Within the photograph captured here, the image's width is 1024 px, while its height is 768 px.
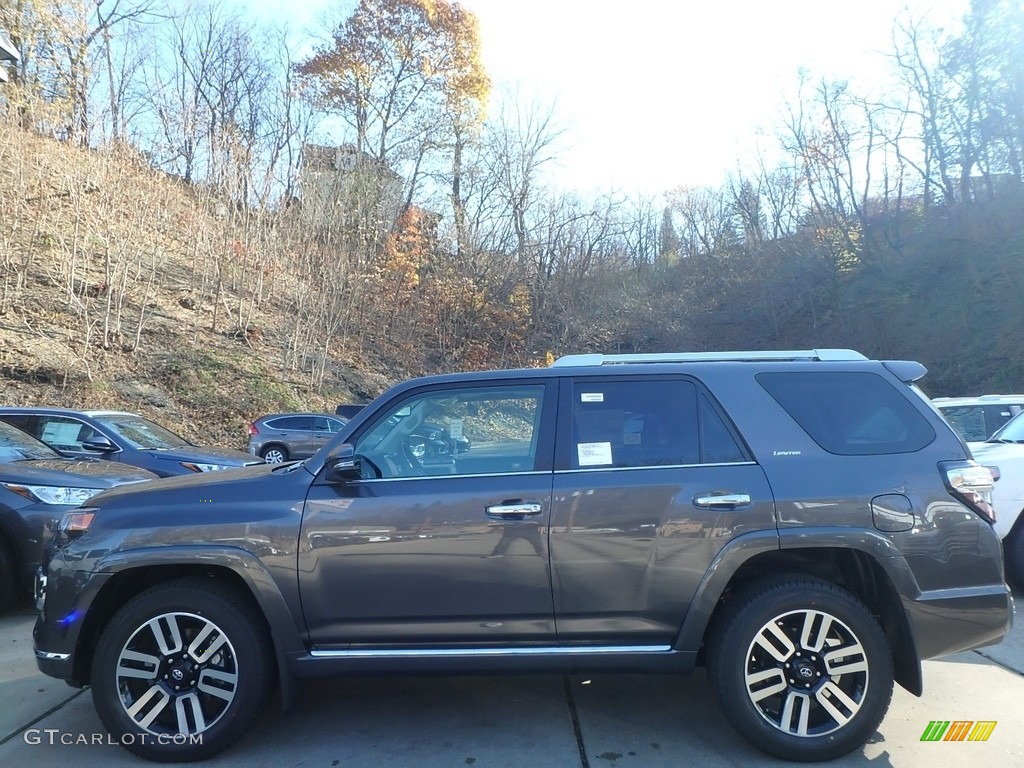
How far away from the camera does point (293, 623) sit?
377 centimetres

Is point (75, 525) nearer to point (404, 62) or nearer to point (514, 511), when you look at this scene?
point (514, 511)

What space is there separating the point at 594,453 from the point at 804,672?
1.45m

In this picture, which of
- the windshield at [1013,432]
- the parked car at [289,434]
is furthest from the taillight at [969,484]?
the parked car at [289,434]

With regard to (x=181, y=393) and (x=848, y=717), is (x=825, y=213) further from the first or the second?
(x=848, y=717)

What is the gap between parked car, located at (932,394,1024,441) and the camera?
30.2 feet

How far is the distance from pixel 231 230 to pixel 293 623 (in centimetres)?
2230

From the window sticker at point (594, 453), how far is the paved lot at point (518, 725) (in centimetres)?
141

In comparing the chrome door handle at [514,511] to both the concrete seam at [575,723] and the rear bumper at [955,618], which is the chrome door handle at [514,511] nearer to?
the concrete seam at [575,723]

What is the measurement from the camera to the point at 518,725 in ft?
13.4

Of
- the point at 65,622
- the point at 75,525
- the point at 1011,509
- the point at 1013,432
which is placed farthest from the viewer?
the point at 1013,432

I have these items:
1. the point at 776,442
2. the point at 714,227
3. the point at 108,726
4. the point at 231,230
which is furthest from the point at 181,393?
the point at 714,227

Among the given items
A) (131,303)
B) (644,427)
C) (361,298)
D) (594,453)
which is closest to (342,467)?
(594,453)

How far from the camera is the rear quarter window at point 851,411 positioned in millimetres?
3896

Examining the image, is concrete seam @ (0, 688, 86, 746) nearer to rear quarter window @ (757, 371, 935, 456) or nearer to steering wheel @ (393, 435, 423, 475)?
steering wheel @ (393, 435, 423, 475)
